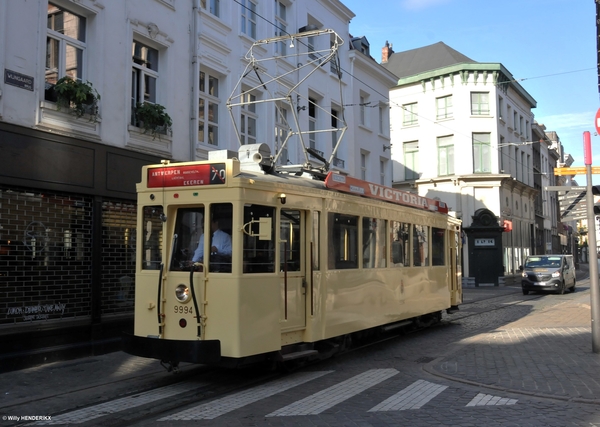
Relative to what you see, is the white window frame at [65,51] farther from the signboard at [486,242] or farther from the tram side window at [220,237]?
the signboard at [486,242]

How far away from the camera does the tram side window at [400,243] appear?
11031mm

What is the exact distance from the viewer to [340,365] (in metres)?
9.20

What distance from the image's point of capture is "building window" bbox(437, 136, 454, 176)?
126 ft

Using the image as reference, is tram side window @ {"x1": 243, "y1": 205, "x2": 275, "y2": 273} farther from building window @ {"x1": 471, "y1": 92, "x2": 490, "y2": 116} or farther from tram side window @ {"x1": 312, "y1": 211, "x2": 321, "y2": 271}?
building window @ {"x1": 471, "y1": 92, "x2": 490, "y2": 116}

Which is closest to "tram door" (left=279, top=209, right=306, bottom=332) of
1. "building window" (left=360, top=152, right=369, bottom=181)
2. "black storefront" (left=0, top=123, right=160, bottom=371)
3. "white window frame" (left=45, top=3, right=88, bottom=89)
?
"black storefront" (left=0, top=123, right=160, bottom=371)

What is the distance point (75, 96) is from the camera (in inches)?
391

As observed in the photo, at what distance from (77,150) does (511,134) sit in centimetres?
3604

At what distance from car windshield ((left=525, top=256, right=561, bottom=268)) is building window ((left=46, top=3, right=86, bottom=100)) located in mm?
22153

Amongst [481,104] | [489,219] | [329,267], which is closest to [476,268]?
[489,219]

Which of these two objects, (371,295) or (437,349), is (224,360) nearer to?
(371,295)

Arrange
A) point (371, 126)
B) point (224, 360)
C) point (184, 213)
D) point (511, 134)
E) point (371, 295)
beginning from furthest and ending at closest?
point (511, 134), point (371, 126), point (371, 295), point (184, 213), point (224, 360)

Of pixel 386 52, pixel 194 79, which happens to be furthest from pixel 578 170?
pixel 386 52

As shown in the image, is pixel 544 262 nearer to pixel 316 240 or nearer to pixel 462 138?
pixel 462 138

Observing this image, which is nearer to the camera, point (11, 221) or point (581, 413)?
point (581, 413)
